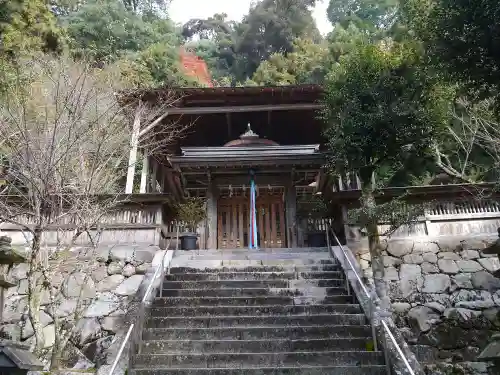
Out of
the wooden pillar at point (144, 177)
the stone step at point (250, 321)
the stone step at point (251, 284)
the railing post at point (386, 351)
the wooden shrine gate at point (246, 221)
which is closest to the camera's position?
the railing post at point (386, 351)

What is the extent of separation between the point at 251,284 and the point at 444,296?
4205 mm

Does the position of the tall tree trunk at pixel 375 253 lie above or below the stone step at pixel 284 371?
above

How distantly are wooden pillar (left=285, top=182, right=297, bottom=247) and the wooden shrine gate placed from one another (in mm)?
248

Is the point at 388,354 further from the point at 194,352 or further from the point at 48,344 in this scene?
the point at 48,344

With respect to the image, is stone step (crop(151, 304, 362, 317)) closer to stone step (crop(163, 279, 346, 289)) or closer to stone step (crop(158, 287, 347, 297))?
stone step (crop(158, 287, 347, 297))

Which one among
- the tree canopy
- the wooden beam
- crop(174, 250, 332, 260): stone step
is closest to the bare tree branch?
the wooden beam

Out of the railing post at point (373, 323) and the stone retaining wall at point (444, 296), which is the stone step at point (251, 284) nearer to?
the railing post at point (373, 323)

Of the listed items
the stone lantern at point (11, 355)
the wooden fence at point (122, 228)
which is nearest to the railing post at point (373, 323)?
the stone lantern at point (11, 355)

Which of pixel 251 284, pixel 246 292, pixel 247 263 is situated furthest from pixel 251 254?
pixel 246 292

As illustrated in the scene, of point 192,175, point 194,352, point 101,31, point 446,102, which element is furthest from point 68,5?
point 194,352

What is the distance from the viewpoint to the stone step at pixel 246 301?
8016 mm

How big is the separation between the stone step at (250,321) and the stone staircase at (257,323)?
2 centimetres

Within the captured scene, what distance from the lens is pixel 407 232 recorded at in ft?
34.1

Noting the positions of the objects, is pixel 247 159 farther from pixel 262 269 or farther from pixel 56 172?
pixel 56 172
